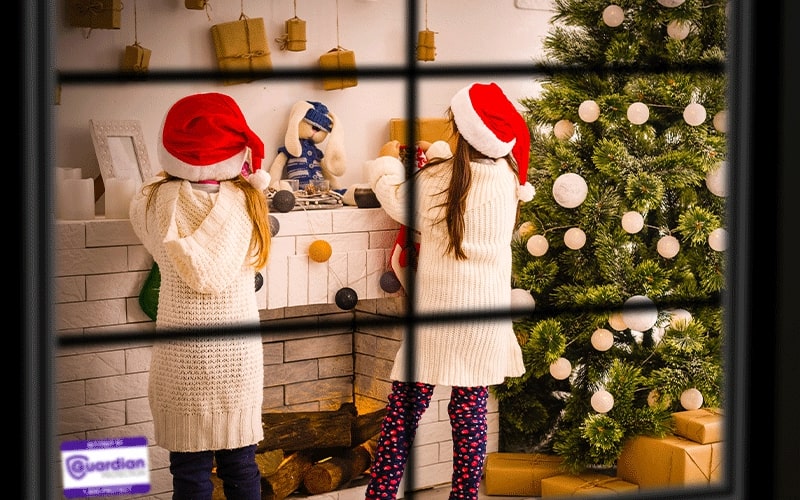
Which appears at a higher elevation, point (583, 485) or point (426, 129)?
point (426, 129)

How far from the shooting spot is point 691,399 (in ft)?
11.9

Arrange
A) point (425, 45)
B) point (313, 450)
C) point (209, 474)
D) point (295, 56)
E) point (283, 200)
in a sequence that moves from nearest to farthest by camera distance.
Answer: point (209, 474) → point (283, 200) → point (295, 56) → point (425, 45) → point (313, 450)

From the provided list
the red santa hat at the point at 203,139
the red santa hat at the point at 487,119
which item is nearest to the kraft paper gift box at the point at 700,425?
the red santa hat at the point at 487,119

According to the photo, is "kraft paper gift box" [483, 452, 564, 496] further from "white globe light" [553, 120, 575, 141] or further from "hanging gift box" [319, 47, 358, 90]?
"hanging gift box" [319, 47, 358, 90]

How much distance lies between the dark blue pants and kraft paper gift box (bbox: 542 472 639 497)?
1.05 m

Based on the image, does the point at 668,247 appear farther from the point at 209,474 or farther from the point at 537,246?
the point at 209,474

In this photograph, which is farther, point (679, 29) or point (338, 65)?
point (679, 29)

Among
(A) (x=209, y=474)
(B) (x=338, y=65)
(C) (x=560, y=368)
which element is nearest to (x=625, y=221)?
(C) (x=560, y=368)

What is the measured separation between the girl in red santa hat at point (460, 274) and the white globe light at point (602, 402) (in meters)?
0.43

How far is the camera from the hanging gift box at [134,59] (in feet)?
9.92

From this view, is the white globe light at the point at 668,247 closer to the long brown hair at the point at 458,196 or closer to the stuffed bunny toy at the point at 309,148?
the long brown hair at the point at 458,196

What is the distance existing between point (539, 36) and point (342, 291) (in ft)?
3.50

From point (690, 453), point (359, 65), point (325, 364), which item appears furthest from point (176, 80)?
point (690, 453)

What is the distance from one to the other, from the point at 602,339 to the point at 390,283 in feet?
2.49
